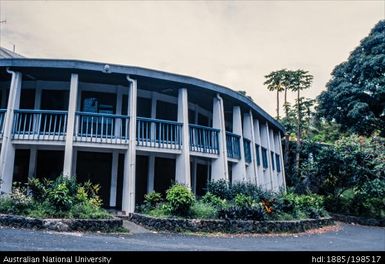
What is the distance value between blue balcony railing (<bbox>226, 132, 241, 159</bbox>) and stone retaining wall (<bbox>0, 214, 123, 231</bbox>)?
8.21 m

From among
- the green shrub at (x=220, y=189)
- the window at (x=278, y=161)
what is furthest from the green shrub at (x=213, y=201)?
the window at (x=278, y=161)

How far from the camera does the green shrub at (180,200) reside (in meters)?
12.3

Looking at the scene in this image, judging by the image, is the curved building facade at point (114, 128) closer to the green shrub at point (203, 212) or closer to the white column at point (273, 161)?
the green shrub at point (203, 212)

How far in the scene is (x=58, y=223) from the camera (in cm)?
1066

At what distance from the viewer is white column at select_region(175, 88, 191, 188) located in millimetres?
15336

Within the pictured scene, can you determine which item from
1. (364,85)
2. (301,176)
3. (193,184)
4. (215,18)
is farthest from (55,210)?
(364,85)

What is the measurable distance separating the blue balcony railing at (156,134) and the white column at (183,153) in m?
0.24

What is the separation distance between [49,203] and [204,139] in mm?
7338

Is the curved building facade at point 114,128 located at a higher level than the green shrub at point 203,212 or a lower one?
higher

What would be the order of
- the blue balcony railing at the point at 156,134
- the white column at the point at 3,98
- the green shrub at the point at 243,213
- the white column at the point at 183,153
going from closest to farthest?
the green shrub at the point at 243,213
the blue balcony railing at the point at 156,134
the white column at the point at 183,153
the white column at the point at 3,98

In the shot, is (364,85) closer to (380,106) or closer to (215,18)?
(380,106)

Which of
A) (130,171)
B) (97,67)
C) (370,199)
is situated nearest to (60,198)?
(130,171)

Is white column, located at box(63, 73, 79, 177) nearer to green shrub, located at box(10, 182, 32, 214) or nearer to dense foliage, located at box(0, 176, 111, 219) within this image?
dense foliage, located at box(0, 176, 111, 219)

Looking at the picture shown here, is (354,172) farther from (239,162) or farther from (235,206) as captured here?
(235,206)
